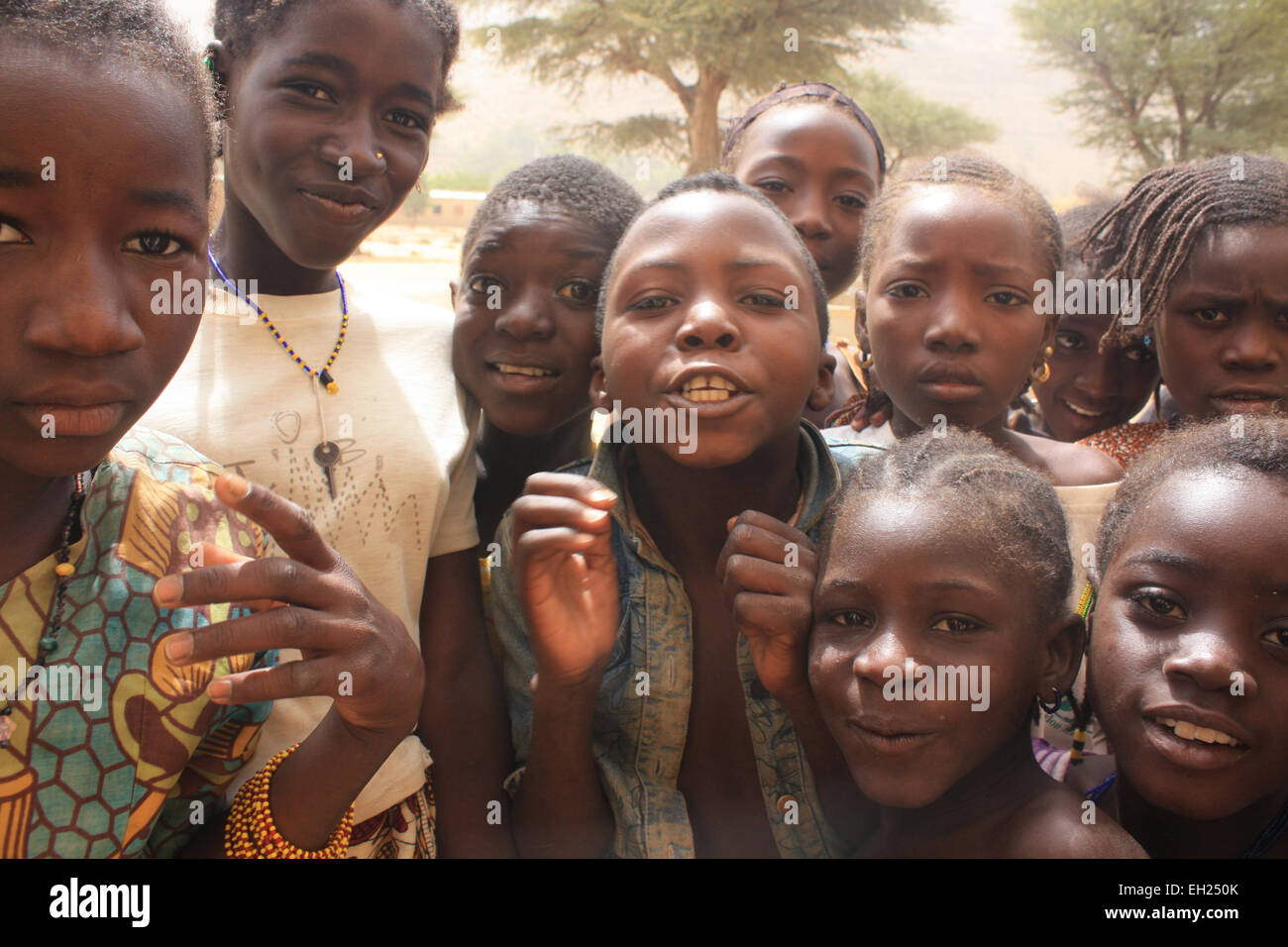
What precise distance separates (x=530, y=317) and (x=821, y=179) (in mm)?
1445

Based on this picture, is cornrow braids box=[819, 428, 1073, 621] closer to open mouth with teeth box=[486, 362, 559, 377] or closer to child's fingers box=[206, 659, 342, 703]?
open mouth with teeth box=[486, 362, 559, 377]

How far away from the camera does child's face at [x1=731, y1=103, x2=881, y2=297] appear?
126 inches

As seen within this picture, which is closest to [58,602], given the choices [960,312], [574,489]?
[574,489]

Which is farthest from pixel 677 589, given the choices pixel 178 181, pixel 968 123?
pixel 968 123

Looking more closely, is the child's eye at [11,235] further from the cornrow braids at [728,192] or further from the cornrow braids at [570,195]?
the cornrow braids at [570,195]

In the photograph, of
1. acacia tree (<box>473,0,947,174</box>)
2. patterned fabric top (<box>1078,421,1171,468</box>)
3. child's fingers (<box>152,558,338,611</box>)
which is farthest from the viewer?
acacia tree (<box>473,0,947,174</box>)

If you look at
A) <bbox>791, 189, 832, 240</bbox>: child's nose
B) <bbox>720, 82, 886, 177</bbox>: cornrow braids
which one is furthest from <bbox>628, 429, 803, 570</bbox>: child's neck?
<bbox>720, 82, 886, 177</bbox>: cornrow braids

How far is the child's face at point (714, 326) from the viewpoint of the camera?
1.88 metres

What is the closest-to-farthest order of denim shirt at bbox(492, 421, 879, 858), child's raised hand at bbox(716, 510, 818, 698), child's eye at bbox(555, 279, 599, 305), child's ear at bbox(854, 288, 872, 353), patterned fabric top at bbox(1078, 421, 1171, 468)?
1. child's raised hand at bbox(716, 510, 818, 698)
2. denim shirt at bbox(492, 421, 879, 858)
3. child's eye at bbox(555, 279, 599, 305)
4. patterned fabric top at bbox(1078, 421, 1171, 468)
5. child's ear at bbox(854, 288, 872, 353)

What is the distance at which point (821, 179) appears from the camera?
10.6 feet

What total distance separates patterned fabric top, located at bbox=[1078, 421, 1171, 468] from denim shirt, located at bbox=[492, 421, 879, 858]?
3.31 ft

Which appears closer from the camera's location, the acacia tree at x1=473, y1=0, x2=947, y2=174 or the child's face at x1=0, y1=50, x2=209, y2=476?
the child's face at x1=0, y1=50, x2=209, y2=476

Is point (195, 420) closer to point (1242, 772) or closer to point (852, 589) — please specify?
point (852, 589)

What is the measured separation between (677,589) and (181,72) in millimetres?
1265
